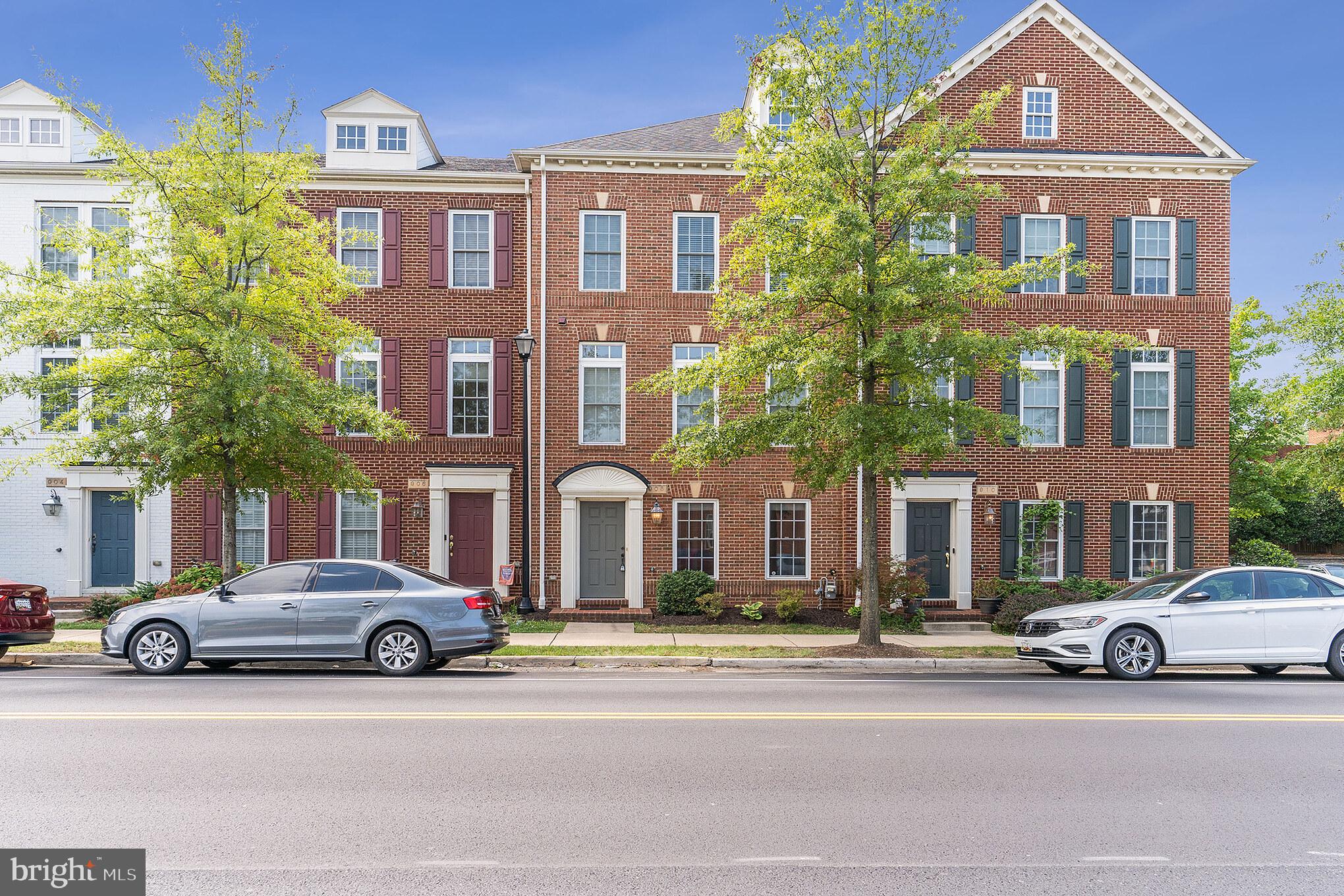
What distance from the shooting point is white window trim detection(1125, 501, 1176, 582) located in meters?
19.7

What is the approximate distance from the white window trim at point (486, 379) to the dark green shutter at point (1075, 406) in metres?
13.0

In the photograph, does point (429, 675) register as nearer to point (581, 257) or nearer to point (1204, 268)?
point (581, 257)

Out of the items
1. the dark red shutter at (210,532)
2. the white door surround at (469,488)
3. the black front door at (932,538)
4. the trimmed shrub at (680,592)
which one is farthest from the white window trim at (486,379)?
the black front door at (932,538)

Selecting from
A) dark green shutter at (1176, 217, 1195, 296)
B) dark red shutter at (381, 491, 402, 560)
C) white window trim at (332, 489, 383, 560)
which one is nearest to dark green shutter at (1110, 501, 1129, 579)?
dark green shutter at (1176, 217, 1195, 296)

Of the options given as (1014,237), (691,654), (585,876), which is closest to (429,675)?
(691,654)

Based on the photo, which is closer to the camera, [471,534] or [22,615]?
[22,615]

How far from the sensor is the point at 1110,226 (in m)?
19.8

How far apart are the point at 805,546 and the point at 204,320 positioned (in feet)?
41.5

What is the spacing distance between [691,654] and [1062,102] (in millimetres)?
15240

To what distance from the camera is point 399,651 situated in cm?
1145

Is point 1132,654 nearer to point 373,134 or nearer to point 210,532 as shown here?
point 210,532

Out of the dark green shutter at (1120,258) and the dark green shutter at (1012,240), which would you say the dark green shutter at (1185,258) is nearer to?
the dark green shutter at (1120,258)

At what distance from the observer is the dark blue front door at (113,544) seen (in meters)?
19.5

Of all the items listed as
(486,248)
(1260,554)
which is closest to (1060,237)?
(1260,554)
